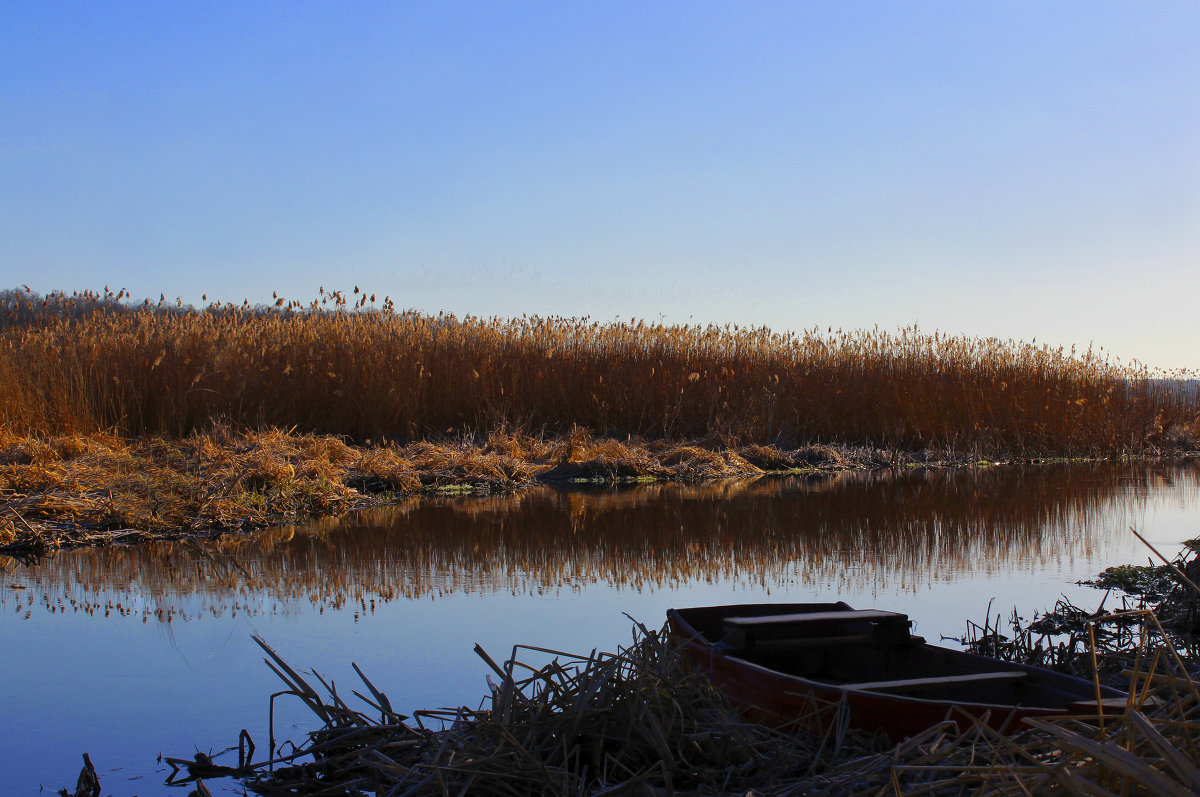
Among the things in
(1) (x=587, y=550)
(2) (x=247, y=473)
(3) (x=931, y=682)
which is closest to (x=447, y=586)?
(1) (x=587, y=550)

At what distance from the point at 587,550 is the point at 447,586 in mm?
1348

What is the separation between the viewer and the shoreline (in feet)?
22.2

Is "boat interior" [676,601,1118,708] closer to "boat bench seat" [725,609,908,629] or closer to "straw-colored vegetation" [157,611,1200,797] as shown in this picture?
"boat bench seat" [725,609,908,629]

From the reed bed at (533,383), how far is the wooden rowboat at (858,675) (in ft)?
27.4

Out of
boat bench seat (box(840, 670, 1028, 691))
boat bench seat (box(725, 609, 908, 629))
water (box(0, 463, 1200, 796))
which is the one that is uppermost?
boat bench seat (box(725, 609, 908, 629))

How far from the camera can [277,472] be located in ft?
26.5

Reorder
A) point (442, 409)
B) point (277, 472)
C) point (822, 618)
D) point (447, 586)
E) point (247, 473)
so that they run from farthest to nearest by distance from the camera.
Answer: point (442, 409)
point (277, 472)
point (247, 473)
point (447, 586)
point (822, 618)

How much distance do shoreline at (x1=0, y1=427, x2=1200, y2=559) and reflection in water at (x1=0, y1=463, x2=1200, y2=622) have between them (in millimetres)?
471

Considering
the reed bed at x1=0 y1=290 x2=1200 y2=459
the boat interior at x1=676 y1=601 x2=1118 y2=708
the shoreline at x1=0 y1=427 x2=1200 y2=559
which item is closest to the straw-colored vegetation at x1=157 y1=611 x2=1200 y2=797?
the boat interior at x1=676 y1=601 x2=1118 y2=708

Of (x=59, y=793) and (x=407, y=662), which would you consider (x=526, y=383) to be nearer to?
(x=407, y=662)

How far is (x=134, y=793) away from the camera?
2.56 meters

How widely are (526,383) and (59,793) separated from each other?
10772 mm

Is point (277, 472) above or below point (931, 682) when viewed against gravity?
above

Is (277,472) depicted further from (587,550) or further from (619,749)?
(619,749)
